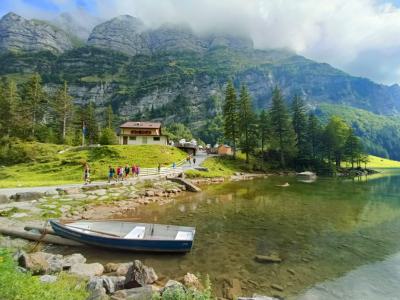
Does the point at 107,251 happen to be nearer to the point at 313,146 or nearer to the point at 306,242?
the point at 306,242

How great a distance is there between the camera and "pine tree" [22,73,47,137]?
75863 mm

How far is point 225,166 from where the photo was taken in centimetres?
7100

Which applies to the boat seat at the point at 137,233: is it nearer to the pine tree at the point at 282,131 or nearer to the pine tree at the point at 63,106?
the pine tree at the point at 282,131

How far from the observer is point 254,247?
17.6 m

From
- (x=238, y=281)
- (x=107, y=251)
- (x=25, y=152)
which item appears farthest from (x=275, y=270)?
(x=25, y=152)

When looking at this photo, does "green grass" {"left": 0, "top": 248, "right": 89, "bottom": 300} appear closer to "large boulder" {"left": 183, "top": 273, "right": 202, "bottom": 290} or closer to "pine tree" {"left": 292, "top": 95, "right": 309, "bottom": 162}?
"large boulder" {"left": 183, "top": 273, "right": 202, "bottom": 290}

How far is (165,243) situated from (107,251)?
3742 millimetres

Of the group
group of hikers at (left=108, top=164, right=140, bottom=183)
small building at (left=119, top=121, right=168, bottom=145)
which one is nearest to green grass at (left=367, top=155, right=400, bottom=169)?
small building at (left=119, top=121, right=168, bottom=145)

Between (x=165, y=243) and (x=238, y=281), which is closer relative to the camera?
(x=238, y=281)

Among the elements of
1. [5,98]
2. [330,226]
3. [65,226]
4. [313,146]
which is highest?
[5,98]

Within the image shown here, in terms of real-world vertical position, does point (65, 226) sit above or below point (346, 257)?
above

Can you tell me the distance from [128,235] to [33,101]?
250 feet

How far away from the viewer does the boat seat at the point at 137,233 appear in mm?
17052

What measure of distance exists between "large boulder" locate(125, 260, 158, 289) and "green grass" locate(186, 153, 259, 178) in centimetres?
4262
